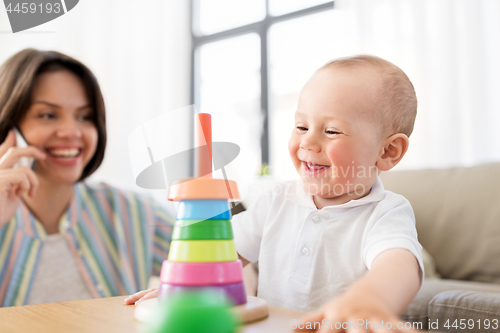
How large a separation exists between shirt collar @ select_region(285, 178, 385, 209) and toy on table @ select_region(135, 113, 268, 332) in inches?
9.9

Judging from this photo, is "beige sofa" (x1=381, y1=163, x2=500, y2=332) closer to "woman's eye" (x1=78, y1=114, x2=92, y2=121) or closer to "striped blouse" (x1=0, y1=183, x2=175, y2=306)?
"striped blouse" (x1=0, y1=183, x2=175, y2=306)

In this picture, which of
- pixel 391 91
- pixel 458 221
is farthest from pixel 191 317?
pixel 458 221

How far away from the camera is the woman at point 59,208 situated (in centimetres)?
103

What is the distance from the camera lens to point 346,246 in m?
0.59

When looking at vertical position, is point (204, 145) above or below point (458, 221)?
above

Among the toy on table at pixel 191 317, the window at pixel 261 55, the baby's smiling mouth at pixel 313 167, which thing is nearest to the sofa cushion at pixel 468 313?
the baby's smiling mouth at pixel 313 167

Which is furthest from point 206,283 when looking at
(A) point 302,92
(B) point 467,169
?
(B) point 467,169

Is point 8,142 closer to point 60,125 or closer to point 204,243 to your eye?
point 60,125

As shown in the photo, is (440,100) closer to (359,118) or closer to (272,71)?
(272,71)

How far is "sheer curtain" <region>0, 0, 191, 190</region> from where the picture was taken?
2.75m

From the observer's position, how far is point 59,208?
1176 mm

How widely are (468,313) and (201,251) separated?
535 mm

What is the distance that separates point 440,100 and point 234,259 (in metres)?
2.17

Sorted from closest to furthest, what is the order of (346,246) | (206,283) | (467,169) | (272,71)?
(206,283), (346,246), (467,169), (272,71)
